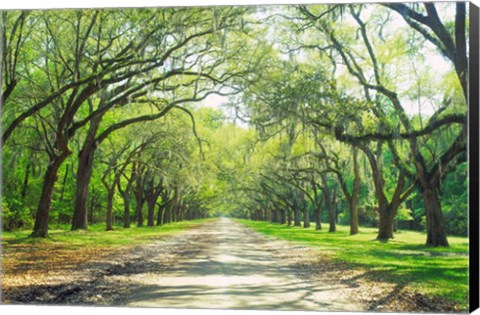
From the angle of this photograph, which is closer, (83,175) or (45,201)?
(45,201)

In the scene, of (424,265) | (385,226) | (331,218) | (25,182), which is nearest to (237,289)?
(424,265)

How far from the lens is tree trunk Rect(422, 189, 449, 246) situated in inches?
477

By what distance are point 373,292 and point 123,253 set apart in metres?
7.04

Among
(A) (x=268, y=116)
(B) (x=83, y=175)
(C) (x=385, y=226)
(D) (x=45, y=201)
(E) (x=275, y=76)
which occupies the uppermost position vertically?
(E) (x=275, y=76)

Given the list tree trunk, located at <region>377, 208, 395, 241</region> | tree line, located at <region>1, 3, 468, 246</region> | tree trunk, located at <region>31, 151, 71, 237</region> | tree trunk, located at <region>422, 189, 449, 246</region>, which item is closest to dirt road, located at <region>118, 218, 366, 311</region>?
tree line, located at <region>1, 3, 468, 246</region>

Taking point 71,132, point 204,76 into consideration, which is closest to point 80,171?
point 71,132

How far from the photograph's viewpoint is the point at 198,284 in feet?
29.7

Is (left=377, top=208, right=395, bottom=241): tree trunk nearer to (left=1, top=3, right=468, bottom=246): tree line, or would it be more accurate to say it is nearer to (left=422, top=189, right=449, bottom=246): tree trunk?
(left=1, top=3, right=468, bottom=246): tree line

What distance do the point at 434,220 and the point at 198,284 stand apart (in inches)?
230

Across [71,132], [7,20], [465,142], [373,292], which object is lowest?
[373,292]

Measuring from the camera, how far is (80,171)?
1811 cm

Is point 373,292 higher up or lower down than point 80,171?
lower down

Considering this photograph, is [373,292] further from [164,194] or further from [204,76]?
[164,194]

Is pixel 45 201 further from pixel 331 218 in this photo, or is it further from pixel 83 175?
pixel 331 218
